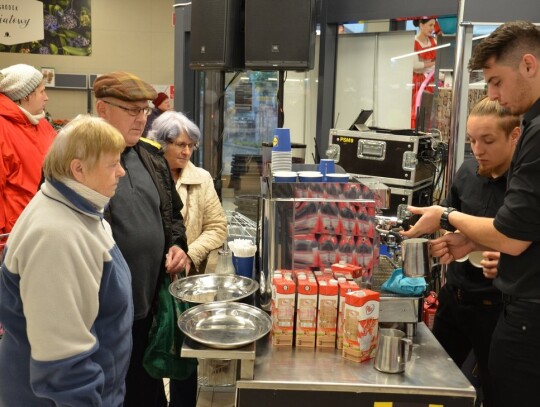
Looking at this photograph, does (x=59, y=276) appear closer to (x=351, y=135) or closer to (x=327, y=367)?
(x=327, y=367)

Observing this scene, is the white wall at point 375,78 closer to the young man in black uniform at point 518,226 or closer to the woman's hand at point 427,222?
the woman's hand at point 427,222

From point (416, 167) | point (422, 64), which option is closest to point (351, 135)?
point (416, 167)

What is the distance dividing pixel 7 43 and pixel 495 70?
26.8ft

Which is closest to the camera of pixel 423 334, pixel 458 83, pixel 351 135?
pixel 423 334

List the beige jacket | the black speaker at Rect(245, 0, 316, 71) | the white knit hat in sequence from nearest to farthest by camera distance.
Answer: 1. the beige jacket
2. the white knit hat
3. the black speaker at Rect(245, 0, 316, 71)

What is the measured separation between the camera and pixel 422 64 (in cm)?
577

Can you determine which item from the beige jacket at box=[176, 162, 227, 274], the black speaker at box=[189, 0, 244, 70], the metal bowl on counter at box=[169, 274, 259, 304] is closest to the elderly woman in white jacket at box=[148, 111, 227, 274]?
the beige jacket at box=[176, 162, 227, 274]

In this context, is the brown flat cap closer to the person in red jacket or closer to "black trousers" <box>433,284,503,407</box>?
"black trousers" <box>433,284,503,407</box>

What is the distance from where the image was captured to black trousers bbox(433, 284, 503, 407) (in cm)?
235

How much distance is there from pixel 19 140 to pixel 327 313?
2.67 meters

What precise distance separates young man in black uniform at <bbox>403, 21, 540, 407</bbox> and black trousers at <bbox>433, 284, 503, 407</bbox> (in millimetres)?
381

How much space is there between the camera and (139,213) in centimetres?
226

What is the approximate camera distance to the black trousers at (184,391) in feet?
8.84

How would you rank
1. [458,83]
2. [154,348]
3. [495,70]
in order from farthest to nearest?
[458,83]
[154,348]
[495,70]
